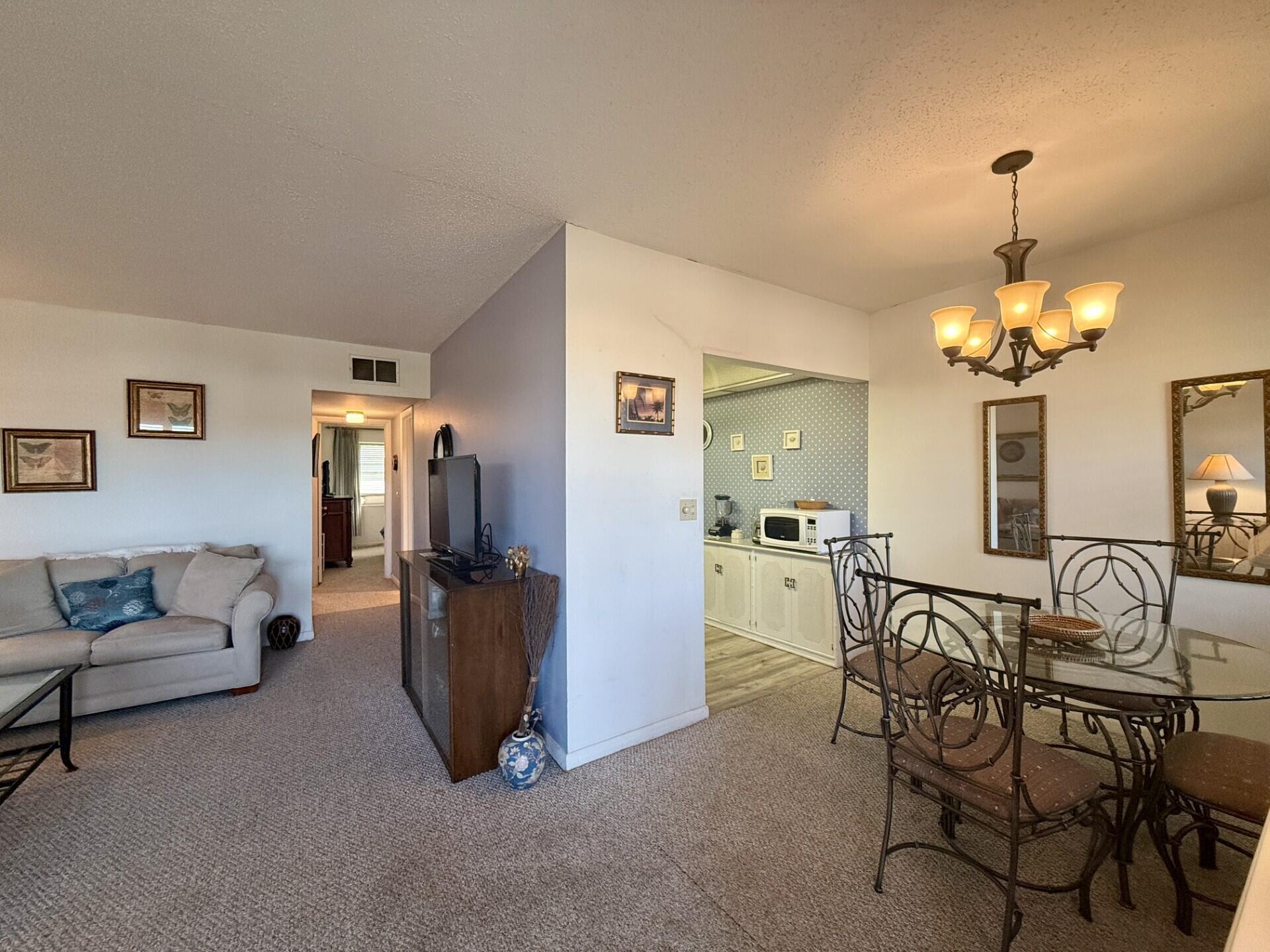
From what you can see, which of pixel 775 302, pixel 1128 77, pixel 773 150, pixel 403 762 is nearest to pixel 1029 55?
pixel 1128 77

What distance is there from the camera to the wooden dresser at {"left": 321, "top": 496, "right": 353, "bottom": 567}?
24.8 ft

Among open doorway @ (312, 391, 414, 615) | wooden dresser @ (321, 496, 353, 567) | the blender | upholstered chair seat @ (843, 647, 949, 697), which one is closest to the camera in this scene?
upholstered chair seat @ (843, 647, 949, 697)

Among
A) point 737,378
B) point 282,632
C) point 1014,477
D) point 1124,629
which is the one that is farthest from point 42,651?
point 1014,477

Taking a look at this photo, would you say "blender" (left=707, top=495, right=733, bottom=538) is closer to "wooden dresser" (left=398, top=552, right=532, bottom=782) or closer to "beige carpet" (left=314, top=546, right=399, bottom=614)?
"wooden dresser" (left=398, top=552, right=532, bottom=782)

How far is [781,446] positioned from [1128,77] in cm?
318

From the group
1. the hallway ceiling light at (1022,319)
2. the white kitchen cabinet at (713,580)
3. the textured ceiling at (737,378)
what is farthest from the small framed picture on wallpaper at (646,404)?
the white kitchen cabinet at (713,580)

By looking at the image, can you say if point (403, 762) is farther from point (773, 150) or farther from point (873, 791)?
point (773, 150)

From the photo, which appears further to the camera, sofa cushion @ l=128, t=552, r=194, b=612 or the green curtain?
the green curtain

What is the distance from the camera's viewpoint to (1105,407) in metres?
2.74

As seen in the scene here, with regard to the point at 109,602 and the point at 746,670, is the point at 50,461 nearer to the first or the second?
the point at 109,602

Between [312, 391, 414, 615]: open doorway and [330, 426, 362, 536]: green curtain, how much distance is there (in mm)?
12

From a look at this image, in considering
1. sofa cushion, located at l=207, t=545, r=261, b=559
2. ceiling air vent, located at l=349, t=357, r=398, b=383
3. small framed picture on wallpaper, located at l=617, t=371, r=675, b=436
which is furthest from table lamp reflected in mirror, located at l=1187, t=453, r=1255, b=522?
sofa cushion, located at l=207, t=545, r=261, b=559

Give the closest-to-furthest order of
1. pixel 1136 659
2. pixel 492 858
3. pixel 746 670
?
pixel 1136 659 → pixel 492 858 → pixel 746 670

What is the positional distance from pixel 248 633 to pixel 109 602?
86cm
